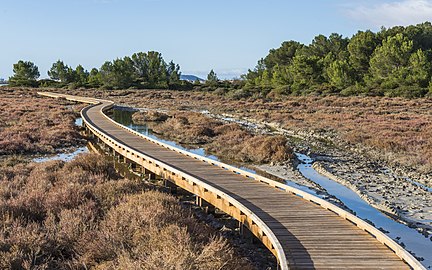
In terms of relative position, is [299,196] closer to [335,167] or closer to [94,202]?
[94,202]

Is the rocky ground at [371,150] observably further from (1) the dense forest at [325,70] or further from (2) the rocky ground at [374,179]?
(1) the dense forest at [325,70]

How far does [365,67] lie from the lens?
69.5 meters

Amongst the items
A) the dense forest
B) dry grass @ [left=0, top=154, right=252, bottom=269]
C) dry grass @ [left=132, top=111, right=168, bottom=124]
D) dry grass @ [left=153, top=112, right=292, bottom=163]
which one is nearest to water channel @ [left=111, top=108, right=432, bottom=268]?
dry grass @ [left=153, top=112, right=292, bottom=163]

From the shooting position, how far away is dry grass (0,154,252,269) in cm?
735

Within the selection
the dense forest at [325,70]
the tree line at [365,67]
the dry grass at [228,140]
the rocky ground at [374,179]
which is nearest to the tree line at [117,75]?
the dense forest at [325,70]

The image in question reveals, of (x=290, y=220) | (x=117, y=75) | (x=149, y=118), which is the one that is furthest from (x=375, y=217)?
(x=117, y=75)

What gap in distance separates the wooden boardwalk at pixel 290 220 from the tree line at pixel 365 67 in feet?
154

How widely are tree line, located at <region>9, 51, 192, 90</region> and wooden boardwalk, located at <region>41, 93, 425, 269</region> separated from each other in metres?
83.9

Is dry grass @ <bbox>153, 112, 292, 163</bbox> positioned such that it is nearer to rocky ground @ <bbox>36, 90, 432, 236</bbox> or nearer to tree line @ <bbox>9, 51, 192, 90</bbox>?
rocky ground @ <bbox>36, 90, 432, 236</bbox>

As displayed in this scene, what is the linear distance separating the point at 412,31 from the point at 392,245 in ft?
222

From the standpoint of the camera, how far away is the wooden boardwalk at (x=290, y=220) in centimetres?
851

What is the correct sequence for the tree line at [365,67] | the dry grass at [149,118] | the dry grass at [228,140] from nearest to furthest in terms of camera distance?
the dry grass at [228,140], the dry grass at [149,118], the tree line at [365,67]

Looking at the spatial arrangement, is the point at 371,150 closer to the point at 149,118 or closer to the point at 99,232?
the point at 99,232

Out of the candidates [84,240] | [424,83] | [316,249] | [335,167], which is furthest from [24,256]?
[424,83]
